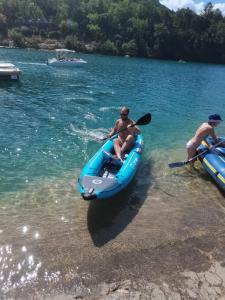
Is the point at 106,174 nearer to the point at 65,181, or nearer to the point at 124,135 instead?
the point at 65,181

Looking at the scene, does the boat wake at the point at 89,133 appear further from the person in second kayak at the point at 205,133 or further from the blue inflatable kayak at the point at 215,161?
the blue inflatable kayak at the point at 215,161

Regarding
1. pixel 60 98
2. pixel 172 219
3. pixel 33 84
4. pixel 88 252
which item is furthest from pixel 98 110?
pixel 88 252

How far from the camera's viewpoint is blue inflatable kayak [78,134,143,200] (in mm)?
6990

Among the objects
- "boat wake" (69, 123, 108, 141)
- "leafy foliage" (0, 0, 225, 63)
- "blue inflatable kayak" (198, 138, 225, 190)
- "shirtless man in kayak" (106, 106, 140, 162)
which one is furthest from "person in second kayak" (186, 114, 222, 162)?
"leafy foliage" (0, 0, 225, 63)

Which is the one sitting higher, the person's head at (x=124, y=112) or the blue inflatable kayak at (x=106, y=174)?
the person's head at (x=124, y=112)

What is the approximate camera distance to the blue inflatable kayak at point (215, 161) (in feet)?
29.0

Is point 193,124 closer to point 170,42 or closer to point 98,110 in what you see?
point 98,110

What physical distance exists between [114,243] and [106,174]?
2.47 m

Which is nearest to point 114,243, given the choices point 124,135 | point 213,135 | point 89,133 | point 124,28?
point 124,135

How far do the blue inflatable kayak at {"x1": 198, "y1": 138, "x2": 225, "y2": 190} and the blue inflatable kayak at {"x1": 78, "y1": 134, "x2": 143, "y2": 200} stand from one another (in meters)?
1.97

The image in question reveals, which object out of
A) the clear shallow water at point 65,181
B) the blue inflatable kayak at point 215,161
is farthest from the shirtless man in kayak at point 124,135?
the blue inflatable kayak at point 215,161

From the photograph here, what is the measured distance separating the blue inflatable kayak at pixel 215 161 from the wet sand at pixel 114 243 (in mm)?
435

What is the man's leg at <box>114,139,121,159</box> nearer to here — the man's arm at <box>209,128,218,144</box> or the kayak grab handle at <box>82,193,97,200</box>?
the kayak grab handle at <box>82,193,97,200</box>

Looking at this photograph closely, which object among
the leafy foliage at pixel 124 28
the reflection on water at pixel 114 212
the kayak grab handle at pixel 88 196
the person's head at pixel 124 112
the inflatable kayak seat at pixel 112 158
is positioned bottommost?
the leafy foliage at pixel 124 28
